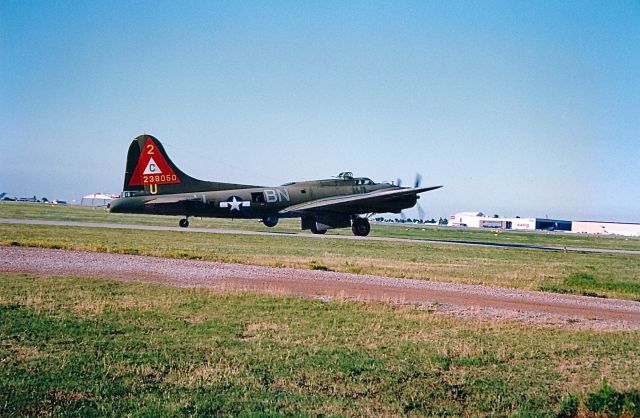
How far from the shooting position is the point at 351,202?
4916 centimetres

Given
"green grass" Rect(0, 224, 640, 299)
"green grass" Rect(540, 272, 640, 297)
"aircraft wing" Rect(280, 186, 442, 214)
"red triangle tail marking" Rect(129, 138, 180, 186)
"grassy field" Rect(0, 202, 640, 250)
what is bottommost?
"green grass" Rect(540, 272, 640, 297)

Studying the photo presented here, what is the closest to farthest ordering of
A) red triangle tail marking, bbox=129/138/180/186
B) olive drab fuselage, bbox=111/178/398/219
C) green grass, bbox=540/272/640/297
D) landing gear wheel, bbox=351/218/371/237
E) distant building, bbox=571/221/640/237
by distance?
green grass, bbox=540/272/640/297
olive drab fuselage, bbox=111/178/398/219
red triangle tail marking, bbox=129/138/180/186
landing gear wheel, bbox=351/218/371/237
distant building, bbox=571/221/640/237

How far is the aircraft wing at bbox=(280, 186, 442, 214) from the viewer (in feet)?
162

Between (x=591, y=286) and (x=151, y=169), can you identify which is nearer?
(x=591, y=286)

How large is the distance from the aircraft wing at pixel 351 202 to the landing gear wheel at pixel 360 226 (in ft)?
6.69

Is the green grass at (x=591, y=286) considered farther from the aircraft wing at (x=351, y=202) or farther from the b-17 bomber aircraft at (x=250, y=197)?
the b-17 bomber aircraft at (x=250, y=197)

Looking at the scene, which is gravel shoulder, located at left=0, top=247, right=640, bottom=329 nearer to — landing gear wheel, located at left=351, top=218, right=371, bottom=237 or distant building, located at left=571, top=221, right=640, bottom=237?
landing gear wheel, located at left=351, top=218, right=371, bottom=237

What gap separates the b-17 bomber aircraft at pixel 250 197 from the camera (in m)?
46.9

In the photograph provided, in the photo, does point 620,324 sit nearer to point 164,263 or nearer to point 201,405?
point 201,405

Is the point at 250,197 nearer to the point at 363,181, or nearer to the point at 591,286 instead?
the point at 363,181

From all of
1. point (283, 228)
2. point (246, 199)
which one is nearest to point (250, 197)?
point (246, 199)

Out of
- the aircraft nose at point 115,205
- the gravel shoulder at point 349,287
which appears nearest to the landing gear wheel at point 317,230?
the aircraft nose at point 115,205

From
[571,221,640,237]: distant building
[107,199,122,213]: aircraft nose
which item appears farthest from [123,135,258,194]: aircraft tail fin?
[571,221,640,237]: distant building

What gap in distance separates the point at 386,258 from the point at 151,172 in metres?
23.8
